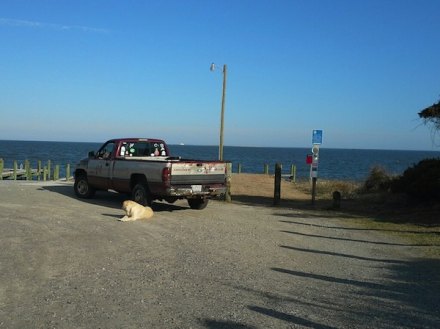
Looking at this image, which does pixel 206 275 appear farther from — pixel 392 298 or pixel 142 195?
pixel 142 195

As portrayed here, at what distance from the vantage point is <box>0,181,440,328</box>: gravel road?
5609 millimetres

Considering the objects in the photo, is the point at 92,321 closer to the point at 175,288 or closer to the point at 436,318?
the point at 175,288

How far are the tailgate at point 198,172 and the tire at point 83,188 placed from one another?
14.7 feet

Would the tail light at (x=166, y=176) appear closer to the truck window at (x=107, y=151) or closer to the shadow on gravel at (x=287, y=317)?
the truck window at (x=107, y=151)

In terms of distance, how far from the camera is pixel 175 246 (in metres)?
9.60

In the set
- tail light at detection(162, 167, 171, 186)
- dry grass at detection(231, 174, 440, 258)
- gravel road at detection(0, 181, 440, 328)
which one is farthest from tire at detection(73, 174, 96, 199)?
dry grass at detection(231, 174, 440, 258)

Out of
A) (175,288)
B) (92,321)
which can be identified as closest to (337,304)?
(175,288)

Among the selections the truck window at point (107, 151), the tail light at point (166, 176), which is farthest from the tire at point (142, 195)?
the truck window at point (107, 151)

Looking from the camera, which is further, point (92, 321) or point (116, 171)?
point (116, 171)

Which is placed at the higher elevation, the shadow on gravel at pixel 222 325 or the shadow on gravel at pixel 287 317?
the shadow on gravel at pixel 287 317

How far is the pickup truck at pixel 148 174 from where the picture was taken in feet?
46.1

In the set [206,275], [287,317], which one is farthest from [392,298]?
[206,275]

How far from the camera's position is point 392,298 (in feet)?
21.2

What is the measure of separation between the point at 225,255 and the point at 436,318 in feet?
12.9
